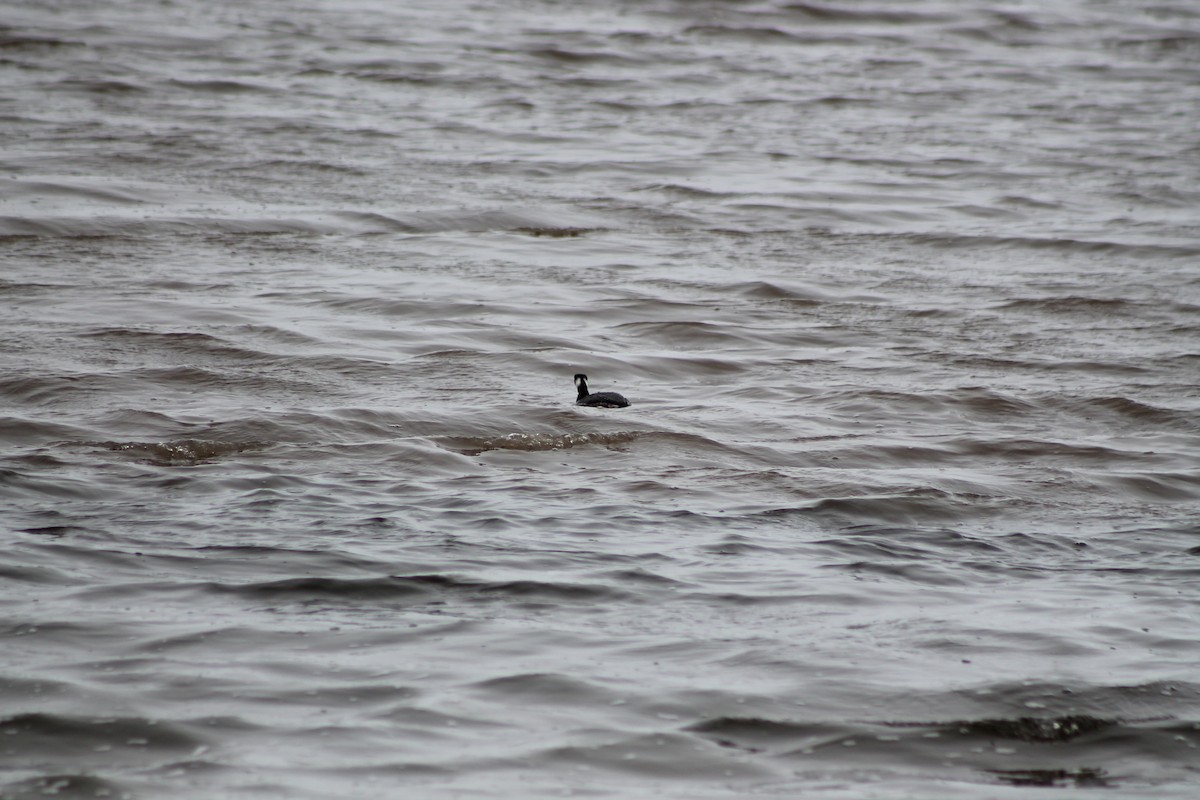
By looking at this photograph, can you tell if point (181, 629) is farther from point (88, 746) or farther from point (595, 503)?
point (595, 503)

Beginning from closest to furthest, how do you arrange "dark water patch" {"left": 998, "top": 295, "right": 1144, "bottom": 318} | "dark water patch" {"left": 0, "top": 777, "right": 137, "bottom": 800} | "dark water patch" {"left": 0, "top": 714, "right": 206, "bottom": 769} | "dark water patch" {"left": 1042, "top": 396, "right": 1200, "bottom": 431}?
"dark water patch" {"left": 0, "top": 777, "right": 137, "bottom": 800} < "dark water patch" {"left": 0, "top": 714, "right": 206, "bottom": 769} < "dark water patch" {"left": 1042, "top": 396, "right": 1200, "bottom": 431} < "dark water patch" {"left": 998, "top": 295, "right": 1144, "bottom": 318}

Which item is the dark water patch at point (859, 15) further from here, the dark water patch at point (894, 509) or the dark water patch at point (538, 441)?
the dark water patch at point (894, 509)

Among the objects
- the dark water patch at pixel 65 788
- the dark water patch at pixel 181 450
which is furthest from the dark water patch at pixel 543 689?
the dark water patch at pixel 181 450

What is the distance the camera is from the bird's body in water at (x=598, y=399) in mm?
9164

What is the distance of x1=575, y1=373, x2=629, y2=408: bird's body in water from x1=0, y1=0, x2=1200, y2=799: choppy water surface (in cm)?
14

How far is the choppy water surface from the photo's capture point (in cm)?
507

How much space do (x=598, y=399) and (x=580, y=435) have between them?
45 centimetres

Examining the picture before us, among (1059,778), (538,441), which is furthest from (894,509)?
(1059,778)

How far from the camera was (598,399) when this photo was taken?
30.1ft

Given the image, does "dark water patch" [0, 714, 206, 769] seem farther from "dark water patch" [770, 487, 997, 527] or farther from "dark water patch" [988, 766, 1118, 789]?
"dark water patch" [770, 487, 997, 527]

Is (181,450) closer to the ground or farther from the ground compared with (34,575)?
closer to the ground

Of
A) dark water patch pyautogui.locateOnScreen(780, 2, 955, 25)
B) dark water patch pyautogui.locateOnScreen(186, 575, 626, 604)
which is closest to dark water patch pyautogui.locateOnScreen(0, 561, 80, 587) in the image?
dark water patch pyautogui.locateOnScreen(186, 575, 626, 604)

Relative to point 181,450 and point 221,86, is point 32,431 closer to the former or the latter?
point 181,450

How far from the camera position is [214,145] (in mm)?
16125
